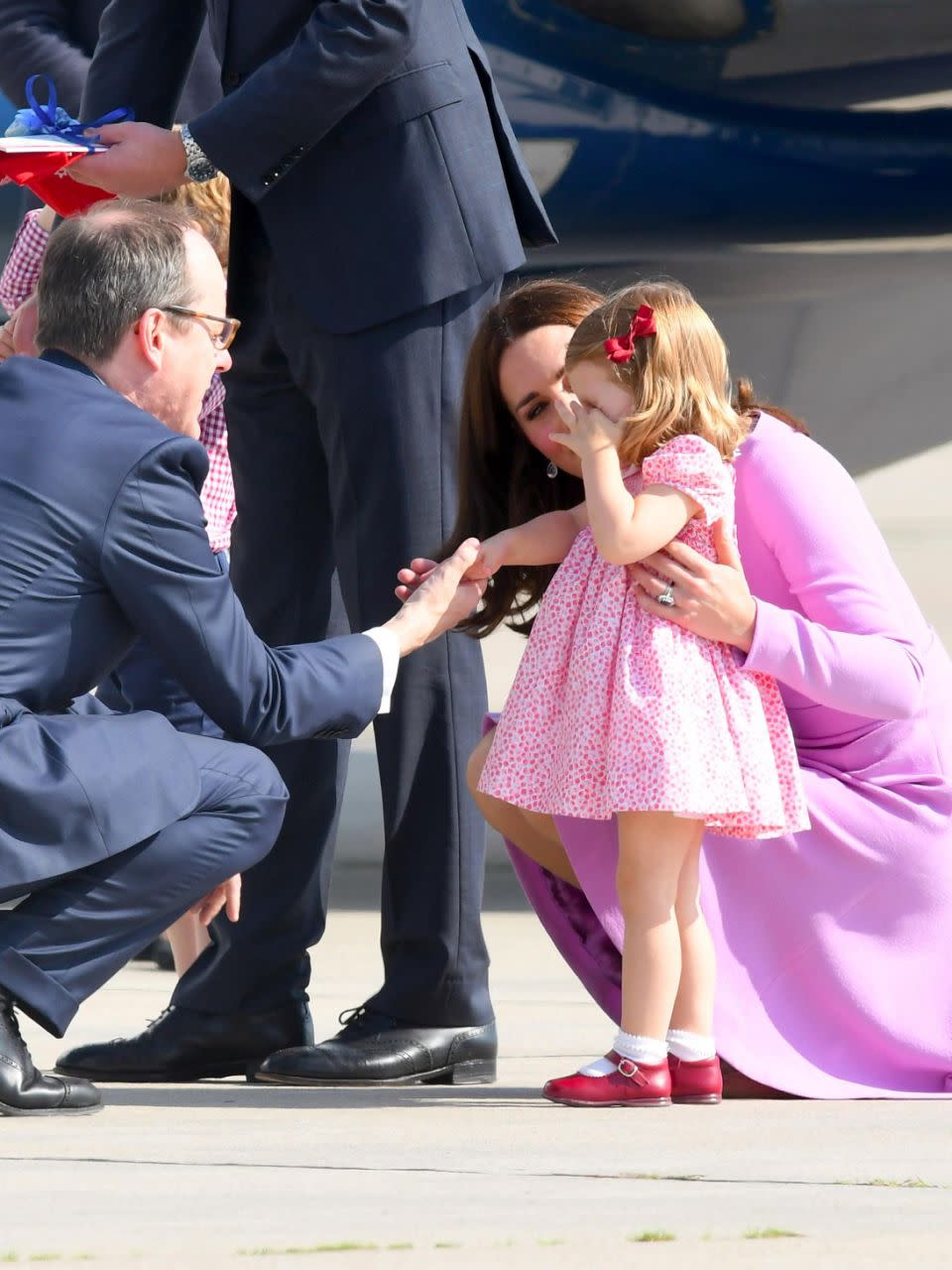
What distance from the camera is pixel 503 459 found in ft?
8.61

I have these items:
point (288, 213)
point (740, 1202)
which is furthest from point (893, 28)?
point (740, 1202)

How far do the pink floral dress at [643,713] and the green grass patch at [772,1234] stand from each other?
2.46 ft

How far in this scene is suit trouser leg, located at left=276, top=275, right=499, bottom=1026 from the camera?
256 cm

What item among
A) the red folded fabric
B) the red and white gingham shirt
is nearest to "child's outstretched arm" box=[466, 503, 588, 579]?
the red folded fabric

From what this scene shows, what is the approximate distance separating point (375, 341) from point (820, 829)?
0.80 metres

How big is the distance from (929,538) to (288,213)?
5813 millimetres

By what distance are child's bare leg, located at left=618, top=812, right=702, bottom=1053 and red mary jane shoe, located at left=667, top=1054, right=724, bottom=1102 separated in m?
0.06

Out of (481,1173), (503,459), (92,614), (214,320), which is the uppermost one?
(214,320)

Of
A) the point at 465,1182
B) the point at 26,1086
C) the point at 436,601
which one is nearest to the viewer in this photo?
the point at 465,1182

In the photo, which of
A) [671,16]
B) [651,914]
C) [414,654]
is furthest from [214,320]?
[671,16]

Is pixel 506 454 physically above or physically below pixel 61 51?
below

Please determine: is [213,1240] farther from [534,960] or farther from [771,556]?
[534,960]

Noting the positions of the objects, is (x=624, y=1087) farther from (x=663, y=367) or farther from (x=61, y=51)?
(x=61, y=51)

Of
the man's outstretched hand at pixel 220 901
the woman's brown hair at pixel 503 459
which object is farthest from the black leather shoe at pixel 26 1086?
the woman's brown hair at pixel 503 459
